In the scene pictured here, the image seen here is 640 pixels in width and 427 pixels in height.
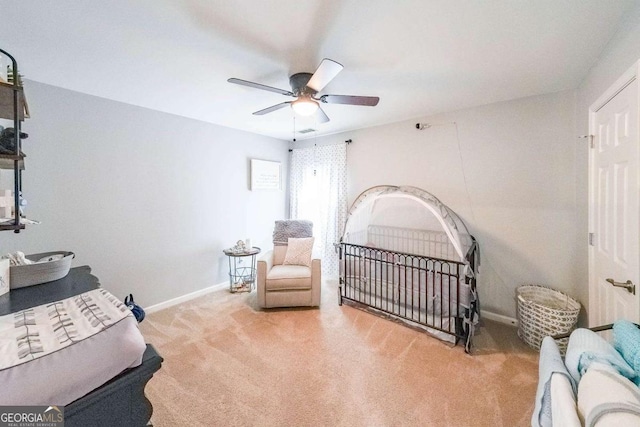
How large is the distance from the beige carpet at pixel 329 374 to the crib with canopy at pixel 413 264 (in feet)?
0.81

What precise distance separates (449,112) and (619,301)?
93.7 inches

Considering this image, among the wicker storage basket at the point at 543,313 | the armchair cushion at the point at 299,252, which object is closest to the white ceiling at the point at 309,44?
the armchair cushion at the point at 299,252

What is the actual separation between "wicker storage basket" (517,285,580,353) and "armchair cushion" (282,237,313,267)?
2349 mm

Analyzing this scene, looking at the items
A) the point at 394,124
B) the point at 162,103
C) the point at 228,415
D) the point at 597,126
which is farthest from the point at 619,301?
the point at 162,103

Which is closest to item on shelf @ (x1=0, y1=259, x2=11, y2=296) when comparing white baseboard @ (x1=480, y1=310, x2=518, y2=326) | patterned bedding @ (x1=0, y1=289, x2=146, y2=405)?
patterned bedding @ (x1=0, y1=289, x2=146, y2=405)

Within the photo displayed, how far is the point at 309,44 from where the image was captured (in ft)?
5.55

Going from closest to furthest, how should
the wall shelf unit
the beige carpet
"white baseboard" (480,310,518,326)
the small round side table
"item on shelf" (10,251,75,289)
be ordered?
the wall shelf unit → "item on shelf" (10,251,75,289) → the beige carpet → "white baseboard" (480,310,518,326) → the small round side table

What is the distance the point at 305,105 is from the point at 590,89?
2.36 meters

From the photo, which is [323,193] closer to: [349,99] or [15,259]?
[349,99]

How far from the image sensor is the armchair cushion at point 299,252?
343 cm

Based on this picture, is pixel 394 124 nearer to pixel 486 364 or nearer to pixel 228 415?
pixel 486 364

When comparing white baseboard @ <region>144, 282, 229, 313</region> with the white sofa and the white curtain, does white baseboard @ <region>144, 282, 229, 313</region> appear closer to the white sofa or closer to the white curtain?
the white curtain

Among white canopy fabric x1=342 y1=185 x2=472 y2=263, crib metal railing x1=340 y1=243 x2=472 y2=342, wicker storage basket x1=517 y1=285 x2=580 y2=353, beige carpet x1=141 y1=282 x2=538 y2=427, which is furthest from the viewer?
white canopy fabric x1=342 y1=185 x2=472 y2=263

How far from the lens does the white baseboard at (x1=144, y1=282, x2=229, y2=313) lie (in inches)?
119
